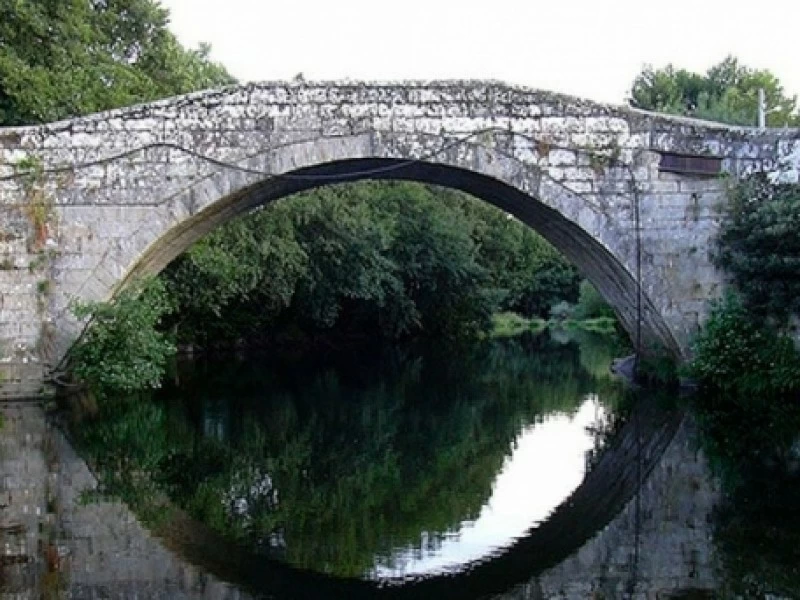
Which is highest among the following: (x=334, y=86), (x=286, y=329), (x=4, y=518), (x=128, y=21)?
(x=128, y=21)

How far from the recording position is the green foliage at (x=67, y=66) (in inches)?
662

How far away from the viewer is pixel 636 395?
560 inches

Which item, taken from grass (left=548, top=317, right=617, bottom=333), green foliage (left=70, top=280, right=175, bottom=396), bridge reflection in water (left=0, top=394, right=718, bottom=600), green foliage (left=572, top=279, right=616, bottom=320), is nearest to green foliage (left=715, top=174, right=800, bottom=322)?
bridge reflection in water (left=0, top=394, right=718, bottom=600)

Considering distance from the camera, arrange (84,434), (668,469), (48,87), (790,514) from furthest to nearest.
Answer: (48,87), (84,434), (668,469), (790,514)

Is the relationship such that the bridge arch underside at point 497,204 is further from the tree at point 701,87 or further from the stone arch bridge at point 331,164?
the tree at point 701,87

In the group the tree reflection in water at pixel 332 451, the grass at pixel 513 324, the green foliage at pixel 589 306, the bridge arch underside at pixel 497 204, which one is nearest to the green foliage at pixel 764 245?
the bridge arch underside at pixel 497 204

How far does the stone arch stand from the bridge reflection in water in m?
5.27

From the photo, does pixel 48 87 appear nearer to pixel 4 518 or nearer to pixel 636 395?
pixel 636 395

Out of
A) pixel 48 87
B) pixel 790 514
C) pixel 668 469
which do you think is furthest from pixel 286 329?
pixel 790 514

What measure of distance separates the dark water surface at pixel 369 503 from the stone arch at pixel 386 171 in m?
1.68

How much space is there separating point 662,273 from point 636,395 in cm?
170

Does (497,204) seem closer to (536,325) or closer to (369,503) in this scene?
(369,503)

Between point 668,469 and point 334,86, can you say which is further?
point 334,86

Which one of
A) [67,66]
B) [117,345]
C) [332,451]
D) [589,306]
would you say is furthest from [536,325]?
[332,451]
